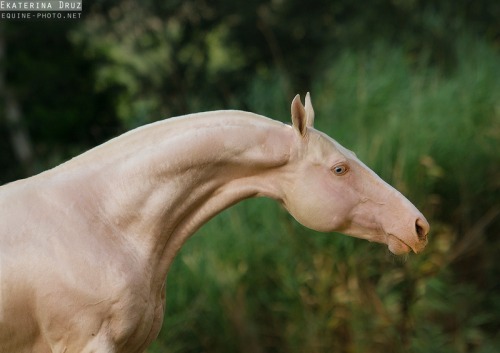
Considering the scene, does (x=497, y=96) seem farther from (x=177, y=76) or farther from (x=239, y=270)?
(x=177, y=76)

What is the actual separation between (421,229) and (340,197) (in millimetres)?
283

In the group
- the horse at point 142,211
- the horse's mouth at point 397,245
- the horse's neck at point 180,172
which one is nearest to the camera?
the horse at point 142,211

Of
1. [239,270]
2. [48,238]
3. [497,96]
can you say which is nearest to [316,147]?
[48,238]

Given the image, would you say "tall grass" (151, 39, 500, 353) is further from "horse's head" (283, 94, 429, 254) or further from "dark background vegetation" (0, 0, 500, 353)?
"horse's head" (283, 94, 429, 254)

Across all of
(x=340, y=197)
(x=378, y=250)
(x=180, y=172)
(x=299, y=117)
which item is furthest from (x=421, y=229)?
(x=378, y=250)

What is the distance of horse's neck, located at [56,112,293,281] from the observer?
3.09 meters

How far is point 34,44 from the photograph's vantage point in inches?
494

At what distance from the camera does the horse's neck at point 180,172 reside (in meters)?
3.09

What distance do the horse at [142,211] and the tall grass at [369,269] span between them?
118 inches

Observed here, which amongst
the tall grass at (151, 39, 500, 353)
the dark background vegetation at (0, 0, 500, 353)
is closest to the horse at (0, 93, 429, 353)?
the dark background vegetation at (0, 0, 500, 353)

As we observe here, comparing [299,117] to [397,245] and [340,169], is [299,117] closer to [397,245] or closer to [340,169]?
[340,169]

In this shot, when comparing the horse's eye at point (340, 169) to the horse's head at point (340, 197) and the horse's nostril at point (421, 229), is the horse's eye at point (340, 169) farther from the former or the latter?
the horse's nostril at point (421, 229)

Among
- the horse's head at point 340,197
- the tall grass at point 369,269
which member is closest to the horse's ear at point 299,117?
the horse's head at point 340,197

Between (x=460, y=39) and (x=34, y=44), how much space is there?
19.5ft
